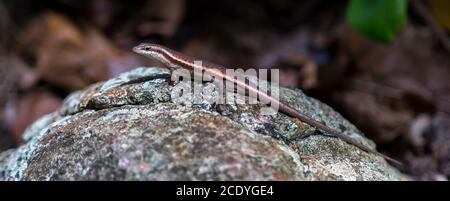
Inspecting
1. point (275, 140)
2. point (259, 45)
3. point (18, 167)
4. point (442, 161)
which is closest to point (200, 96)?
point (275, 140)

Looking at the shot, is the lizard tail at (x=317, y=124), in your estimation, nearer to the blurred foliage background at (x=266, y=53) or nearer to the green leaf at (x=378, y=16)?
the green leaf at (x=378, y=16)

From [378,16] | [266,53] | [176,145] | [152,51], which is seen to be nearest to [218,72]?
[152,51]

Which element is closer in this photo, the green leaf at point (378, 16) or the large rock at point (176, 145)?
the large rock at point (176, 145)

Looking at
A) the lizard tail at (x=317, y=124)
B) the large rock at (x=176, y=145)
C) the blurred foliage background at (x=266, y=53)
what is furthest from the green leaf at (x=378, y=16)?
the lizard tail at (x=317, y=124)

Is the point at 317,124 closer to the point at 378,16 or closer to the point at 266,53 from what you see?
the point at 378,16

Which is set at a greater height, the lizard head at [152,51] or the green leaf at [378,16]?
the green leaf at [378,16]

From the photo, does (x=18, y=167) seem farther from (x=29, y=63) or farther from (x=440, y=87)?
(x=440, y=87)

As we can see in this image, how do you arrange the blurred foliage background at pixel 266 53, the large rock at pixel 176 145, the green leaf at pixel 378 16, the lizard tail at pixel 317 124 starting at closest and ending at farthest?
the large rock at pixel 176 145, the lizard tail at pixel 317 124, the green leaf at pixel 378 16, the blurred foliage background at pixel 266 53
